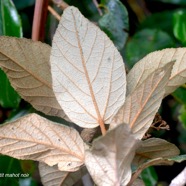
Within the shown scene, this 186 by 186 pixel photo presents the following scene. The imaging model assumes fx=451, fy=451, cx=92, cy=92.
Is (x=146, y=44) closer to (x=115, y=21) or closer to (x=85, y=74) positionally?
(x=115, y=21)

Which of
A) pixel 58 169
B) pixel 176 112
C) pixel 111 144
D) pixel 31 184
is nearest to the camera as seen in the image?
pixel 111 144

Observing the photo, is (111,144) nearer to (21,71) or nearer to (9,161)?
(21,71)

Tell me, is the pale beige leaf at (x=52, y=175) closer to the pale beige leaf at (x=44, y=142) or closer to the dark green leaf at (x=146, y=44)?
the pale beige leaf at (x=44, y=142)

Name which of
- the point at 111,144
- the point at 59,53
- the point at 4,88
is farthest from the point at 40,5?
the point at 111,144

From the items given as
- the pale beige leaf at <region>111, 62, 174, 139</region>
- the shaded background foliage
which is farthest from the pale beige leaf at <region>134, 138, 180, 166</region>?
the shaded background foliage

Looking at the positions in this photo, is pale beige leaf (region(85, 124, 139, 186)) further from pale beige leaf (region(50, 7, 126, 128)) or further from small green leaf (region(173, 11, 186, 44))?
small green leaf (region(173, 11, 186, 44))

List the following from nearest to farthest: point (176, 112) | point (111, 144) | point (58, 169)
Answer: point (111, 144)
point (58, 169)
point (176, 112)
